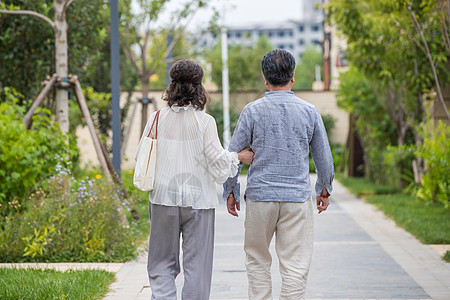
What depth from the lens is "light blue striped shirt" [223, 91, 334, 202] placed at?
4.40m

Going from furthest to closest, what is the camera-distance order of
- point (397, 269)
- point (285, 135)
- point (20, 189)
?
1. point (20, 189)
2. point (397, 269)
3. point (285, 135)

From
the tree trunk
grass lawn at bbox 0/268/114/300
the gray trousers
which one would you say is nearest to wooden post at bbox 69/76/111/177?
the tree trunk

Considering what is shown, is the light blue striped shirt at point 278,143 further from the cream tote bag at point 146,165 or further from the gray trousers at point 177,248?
the cream tote bag at point 146,165

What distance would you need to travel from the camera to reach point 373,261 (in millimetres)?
7688

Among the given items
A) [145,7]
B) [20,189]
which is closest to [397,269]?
[20,189]

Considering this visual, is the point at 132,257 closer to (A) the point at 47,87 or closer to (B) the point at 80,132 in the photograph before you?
(A) the point at 47,87

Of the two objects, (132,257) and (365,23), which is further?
(365,23)

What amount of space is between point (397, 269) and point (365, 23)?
21.1ft

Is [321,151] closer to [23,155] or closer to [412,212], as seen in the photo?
[23,155]

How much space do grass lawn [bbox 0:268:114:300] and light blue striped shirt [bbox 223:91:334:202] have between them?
185 cm

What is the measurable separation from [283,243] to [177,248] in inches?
25.7

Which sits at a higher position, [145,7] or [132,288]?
[145,7]

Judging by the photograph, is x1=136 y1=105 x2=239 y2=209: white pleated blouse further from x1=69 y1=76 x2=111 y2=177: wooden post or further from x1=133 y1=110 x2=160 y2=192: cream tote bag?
x1=69 y1=76 x2=111 y2=177: wooden post

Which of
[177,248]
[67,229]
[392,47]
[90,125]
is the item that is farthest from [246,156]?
[392,47]
